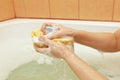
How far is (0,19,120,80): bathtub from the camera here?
1038 millimetres

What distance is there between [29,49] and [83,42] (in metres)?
0.47

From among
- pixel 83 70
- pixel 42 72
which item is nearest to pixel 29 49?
pixel 42 72

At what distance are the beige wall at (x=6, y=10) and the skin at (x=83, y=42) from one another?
0.68 m

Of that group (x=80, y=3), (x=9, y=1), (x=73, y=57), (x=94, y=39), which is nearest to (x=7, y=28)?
(x=9, y=1)

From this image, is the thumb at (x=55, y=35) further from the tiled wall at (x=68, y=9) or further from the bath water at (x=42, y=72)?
the tiled wall at (x=68, y=9)

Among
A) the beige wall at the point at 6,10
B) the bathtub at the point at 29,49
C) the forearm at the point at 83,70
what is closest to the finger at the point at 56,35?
the forearm at the point at 83,70

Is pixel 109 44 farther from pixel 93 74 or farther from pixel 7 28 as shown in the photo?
pixel 7 28

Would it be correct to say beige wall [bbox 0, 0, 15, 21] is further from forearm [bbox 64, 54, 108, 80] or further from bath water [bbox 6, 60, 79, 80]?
forearm [bbox 64, 54, 108, 80]

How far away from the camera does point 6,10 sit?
53.4 inches

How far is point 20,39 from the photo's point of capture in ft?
4.38

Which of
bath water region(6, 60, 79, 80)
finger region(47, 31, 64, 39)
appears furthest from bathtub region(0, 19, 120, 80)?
finger region(47, 31, 64, 39)

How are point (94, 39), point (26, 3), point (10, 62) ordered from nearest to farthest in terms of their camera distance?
point (94, 39) → point (10, 62) → point (26, 3)

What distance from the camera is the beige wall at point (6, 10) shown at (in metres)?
1.32

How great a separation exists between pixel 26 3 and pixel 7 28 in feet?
0.74
